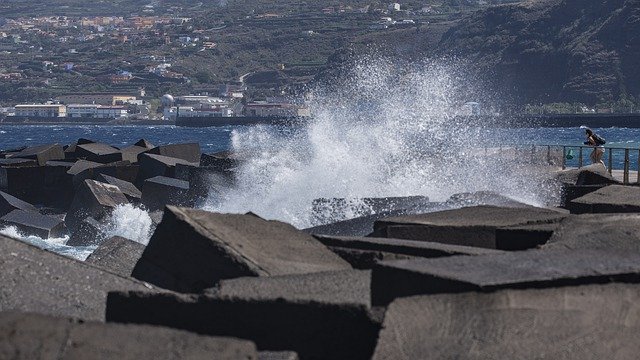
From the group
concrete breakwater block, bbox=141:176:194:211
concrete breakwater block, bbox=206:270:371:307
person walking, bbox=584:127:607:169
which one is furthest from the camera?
person walking, bbox=584:127:607:169

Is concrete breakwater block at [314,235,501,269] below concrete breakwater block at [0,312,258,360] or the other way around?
below

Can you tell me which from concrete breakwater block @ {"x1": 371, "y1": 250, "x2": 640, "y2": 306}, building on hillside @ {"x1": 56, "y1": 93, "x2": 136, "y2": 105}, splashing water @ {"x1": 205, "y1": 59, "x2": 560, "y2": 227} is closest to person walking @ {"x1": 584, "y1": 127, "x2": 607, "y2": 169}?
splashing water @ {"x1": 205, "y1": 59, "x2": 560, "y2": 227}

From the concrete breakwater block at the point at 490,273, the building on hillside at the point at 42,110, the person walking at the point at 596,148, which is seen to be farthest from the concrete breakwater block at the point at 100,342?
the building on hillside at the point at 42,110

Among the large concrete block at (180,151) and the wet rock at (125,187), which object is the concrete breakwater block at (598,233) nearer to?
the wet rock at (125,187)

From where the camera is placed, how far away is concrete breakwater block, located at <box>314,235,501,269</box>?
3.42 meters

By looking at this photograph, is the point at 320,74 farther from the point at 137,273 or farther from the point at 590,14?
the point at 137,273

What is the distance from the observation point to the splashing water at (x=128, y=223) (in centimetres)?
1048

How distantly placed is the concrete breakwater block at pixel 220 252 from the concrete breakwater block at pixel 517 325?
61cm

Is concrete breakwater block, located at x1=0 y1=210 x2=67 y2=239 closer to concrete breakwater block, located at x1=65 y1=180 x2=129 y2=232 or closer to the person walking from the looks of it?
concrete breakwater block, located at x1=65 y1=180 x2=129 y2=232

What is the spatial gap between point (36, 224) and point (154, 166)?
2.67 m

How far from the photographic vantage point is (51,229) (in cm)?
1088

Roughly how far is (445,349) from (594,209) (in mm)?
2562

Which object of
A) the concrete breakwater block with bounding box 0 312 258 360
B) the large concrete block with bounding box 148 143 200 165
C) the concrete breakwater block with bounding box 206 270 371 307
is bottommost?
the large concrete block with bounding box 148 143 200 165

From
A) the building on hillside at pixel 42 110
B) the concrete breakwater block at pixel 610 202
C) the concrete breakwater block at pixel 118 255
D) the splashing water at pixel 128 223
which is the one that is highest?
the concrete breakwater block at pixel 610 202
